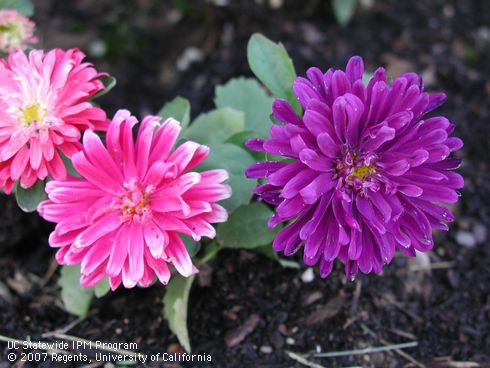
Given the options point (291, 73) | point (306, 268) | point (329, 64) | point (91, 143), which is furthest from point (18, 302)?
point (329, 64)

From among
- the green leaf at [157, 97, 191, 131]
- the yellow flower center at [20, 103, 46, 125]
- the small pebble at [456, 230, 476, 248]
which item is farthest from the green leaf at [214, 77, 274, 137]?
the small pebble at [456, 230, 476, 248]

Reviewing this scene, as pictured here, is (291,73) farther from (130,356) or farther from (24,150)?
(130,356)

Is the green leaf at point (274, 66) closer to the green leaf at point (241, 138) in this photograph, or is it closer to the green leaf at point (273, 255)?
the green leaf at point (241, 138)

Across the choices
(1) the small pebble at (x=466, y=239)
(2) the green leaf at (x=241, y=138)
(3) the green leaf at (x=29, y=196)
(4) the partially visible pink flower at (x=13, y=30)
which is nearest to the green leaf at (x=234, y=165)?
(2) the green leaf at (x=241, y=138)

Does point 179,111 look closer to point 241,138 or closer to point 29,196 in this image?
point 241,138

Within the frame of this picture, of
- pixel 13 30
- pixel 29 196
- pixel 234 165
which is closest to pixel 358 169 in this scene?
pixel 234 165

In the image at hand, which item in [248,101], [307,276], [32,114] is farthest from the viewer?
[248,101]
